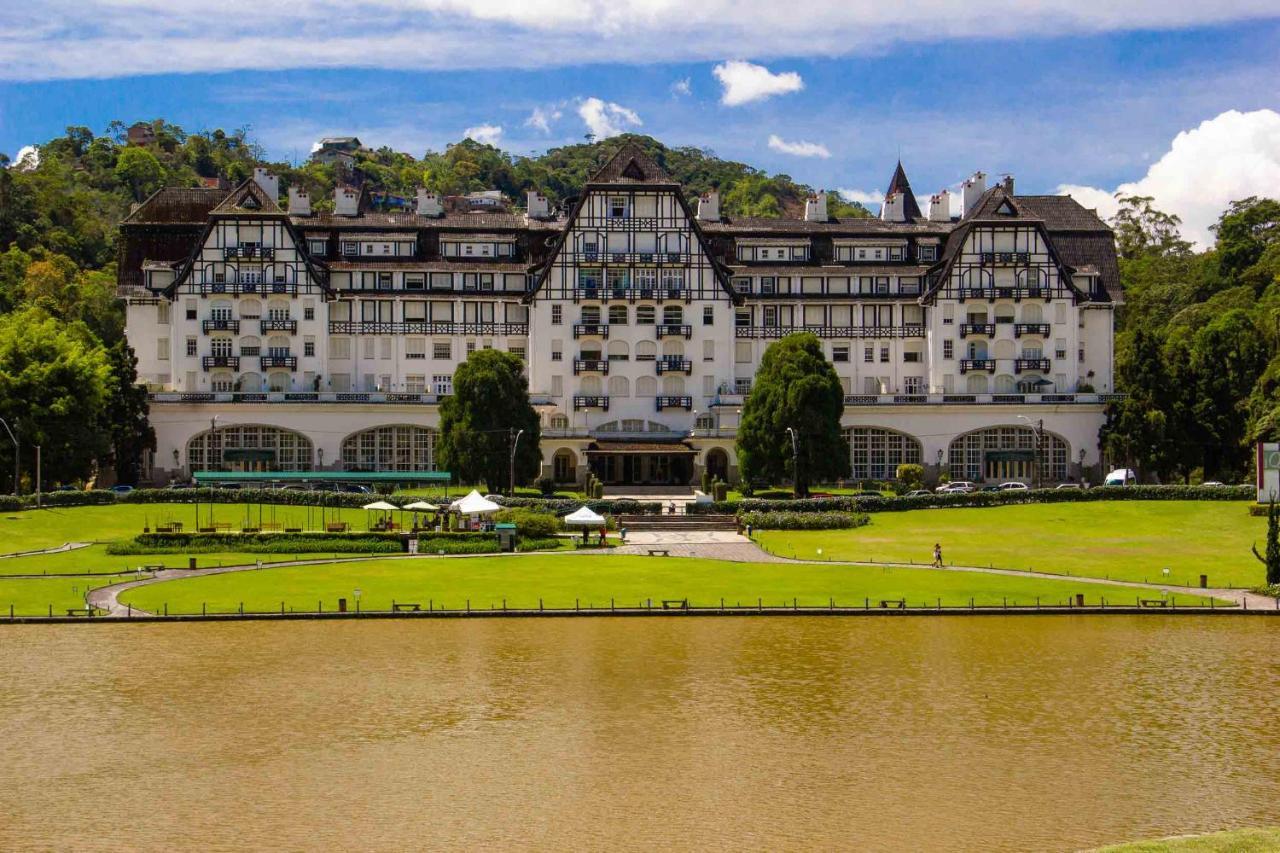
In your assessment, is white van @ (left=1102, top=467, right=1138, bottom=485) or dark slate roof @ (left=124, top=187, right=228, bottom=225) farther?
dark slate roof @ (left=124, top=187, right=228, bottom=225)

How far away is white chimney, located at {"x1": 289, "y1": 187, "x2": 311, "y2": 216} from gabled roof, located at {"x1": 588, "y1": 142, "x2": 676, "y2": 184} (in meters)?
27.1

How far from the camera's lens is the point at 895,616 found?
189 ft

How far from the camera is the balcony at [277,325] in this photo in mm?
118438

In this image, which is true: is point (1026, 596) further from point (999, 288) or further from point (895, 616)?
point (999, 288)

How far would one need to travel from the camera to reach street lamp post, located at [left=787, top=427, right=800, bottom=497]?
96.8m

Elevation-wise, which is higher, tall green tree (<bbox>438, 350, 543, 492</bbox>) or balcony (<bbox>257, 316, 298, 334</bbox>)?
balcony (<bbox>257, 316, 298, 334</bbox>)

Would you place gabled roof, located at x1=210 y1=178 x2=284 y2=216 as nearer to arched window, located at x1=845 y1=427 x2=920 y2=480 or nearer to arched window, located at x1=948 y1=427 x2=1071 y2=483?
arched window, located at x1=845 y1=427 x2=920 y2=480

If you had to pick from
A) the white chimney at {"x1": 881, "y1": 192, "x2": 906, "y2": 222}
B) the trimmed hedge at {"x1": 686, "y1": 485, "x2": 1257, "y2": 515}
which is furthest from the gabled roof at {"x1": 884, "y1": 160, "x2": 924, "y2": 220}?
the trimmed hedge at {"x1": 686, "y1": 485, "x2": 1257, "y2": 515}

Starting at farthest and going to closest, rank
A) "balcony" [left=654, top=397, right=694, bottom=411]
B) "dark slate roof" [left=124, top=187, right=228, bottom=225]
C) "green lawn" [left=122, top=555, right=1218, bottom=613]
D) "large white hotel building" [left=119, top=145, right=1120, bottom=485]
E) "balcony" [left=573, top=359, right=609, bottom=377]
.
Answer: "dark slate roof" [left=124, top=187, right=228, bottom=225], "balcony" [left=654, top=397, right=694, bottom=411], "balcony" [left=573, top=359, right=609, bottom=377], "large white hotel building" [left=119, top=145, right=1120, bottom=485], "green lawn" [left=122, top=555, right=1218, bottom=613]

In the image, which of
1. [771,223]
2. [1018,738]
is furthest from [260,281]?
[1018,738]

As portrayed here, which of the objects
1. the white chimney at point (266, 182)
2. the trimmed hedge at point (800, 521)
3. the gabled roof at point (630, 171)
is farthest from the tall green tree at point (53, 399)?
the trimmed hedge at point (800, 521)

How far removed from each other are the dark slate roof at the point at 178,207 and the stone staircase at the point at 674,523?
2122 inches

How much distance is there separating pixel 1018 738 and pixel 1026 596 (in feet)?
77.8

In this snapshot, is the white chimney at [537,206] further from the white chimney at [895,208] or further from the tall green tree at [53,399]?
the tall green tree at [53,399]
